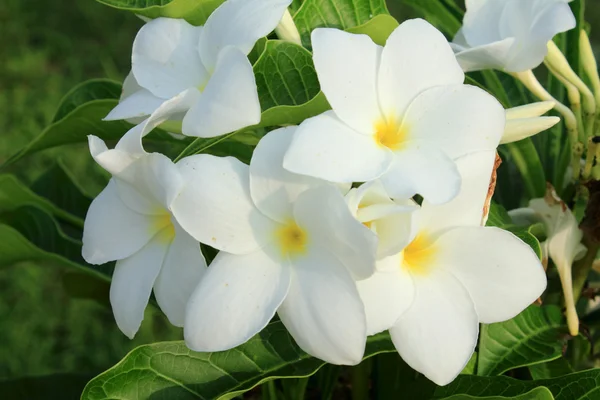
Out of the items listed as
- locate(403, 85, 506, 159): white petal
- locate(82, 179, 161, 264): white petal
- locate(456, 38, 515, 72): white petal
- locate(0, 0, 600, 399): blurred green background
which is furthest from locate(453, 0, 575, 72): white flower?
locate(0, 0, 600, 399): blurred green background

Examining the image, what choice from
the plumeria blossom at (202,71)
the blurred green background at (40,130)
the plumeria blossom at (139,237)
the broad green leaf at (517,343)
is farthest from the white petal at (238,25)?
the blurred green background at (40,130)

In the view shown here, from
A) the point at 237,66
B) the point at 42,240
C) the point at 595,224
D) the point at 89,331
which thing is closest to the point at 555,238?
the point at 595,224

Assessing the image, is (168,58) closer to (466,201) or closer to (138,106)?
(138,106)

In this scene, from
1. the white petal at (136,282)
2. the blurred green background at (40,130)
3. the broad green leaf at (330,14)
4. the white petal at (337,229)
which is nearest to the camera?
the white petal at (337,229)

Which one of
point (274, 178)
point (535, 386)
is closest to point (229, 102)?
point (274, 178)

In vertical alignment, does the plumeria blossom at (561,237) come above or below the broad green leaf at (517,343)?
above

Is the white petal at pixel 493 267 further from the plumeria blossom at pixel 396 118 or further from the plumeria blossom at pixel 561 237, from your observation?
the plumeria blossom at pixel 561 237

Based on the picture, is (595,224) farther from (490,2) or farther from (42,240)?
(42,240)

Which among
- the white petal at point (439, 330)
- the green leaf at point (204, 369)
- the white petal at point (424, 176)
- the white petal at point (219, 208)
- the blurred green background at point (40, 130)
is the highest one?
the white petal at point (424, 176)
